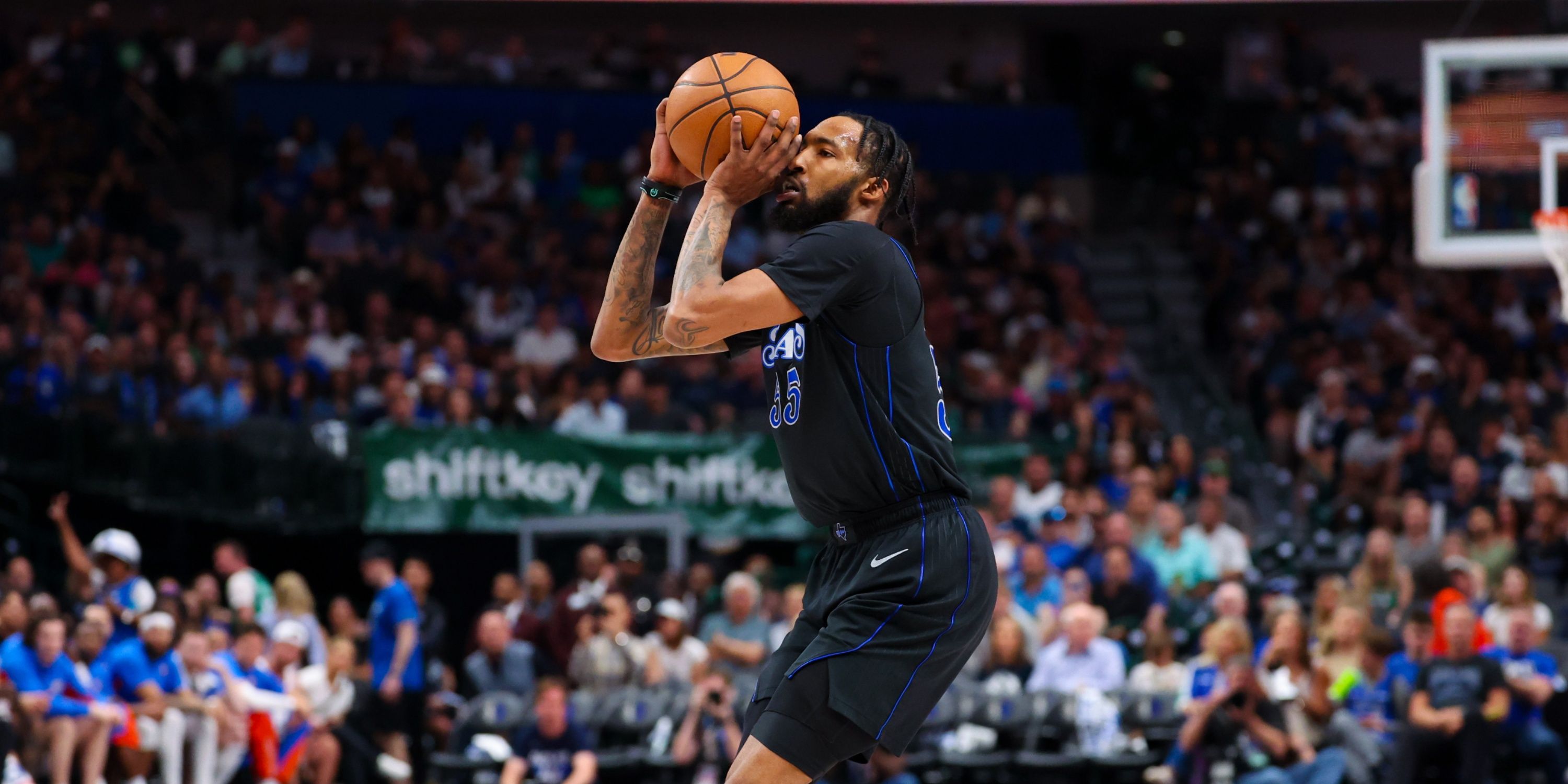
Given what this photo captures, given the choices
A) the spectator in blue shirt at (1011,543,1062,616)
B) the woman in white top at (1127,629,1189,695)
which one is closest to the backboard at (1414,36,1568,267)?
the woman in white top at (1127,629,1189,695)

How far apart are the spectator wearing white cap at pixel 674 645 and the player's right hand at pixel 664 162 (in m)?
8.04

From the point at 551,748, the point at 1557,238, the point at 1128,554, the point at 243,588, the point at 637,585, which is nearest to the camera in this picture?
the point at 1557,238

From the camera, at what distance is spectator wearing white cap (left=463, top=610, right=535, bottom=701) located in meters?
13.1

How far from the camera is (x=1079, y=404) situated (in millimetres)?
16703

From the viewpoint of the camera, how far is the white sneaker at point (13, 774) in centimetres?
1139

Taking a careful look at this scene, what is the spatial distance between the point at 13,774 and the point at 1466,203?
9257 millimetres

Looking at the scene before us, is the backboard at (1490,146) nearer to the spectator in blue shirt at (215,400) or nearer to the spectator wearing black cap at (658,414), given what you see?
the spectator wearing black cap at (658,414)

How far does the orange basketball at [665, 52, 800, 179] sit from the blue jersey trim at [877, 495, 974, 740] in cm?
107

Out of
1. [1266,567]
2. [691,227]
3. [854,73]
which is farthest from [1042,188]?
[691,227]

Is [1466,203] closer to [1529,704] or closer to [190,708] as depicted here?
[1529,704]

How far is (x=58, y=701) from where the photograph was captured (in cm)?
1193

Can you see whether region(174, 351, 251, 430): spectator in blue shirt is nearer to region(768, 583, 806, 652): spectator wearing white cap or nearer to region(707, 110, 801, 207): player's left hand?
region(768, 583, 806, 652): spectator wearing white cap

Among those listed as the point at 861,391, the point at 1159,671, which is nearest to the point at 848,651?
the point at 861,391

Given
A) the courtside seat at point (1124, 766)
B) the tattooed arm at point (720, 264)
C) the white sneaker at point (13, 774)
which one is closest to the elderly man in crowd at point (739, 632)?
the courtside seat at point (1124, 766)
